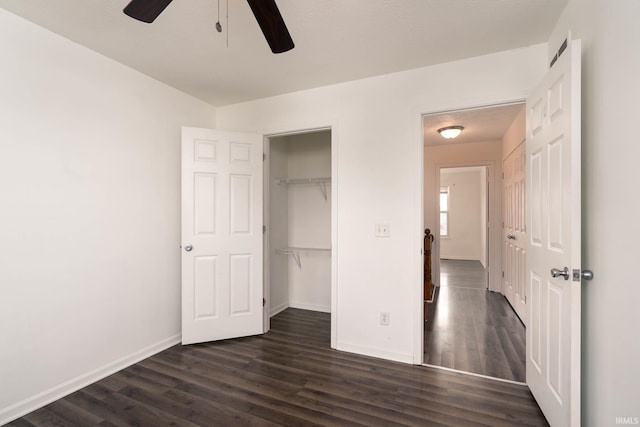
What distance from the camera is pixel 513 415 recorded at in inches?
70.4

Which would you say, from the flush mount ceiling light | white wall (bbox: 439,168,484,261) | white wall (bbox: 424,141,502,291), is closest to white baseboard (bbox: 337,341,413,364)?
the flush mount ceiling light

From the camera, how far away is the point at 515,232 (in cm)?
380

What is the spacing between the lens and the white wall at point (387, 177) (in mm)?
2340

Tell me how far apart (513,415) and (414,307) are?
0.90m

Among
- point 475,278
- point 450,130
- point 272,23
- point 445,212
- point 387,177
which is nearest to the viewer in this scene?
point 272,23

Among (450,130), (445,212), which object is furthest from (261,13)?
(445,212)

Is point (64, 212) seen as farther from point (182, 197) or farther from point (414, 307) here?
point (414, 307)

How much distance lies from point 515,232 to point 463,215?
5.10 meters

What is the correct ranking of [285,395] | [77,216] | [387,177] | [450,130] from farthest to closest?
1. [450,130]
2. [387,177]
3. [77,216]
4. [285,395]

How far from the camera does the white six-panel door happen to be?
3447 millimetres

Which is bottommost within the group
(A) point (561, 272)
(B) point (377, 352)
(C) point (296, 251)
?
(B) point (377, 352)

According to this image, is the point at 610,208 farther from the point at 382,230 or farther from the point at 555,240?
the point at 382,230

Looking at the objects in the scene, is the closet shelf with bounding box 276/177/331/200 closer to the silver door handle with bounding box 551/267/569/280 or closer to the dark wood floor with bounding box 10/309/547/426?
the dark wood floor with bounding box 10/309/547/426

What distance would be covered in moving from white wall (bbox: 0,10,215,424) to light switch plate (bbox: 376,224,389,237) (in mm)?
2033
